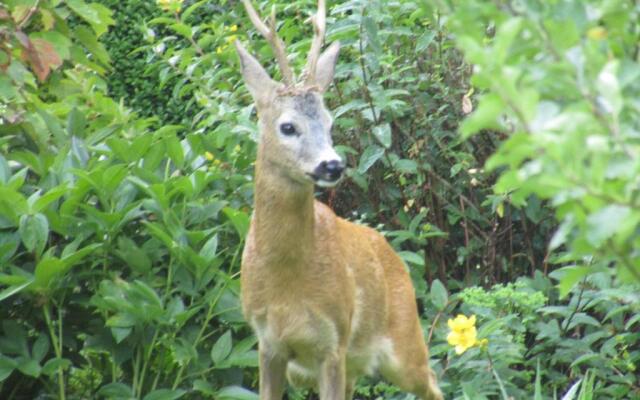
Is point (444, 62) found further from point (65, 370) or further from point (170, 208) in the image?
point (65, 370)

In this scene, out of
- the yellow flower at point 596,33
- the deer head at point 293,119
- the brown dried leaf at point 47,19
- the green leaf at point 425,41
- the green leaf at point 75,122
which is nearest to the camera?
the yellow flower at point 596,33

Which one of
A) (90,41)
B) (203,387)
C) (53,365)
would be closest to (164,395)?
(203,387)

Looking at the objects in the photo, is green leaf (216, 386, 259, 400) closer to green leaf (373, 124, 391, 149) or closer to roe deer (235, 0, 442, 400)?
roe deer (235, 0, 442, 400)

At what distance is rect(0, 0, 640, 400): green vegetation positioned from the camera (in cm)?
589

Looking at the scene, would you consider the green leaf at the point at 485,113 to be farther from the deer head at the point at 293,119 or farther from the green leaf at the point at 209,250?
the green leaf at the point at 209,250

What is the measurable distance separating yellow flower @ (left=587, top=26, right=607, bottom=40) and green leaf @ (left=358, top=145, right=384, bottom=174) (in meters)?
4.43

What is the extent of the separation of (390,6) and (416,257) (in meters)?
1.26

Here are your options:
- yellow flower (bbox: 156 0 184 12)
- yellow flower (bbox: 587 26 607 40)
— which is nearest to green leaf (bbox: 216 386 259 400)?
yellow flower (bbox: 156 0 184 12)

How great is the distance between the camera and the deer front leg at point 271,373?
5.64 meters

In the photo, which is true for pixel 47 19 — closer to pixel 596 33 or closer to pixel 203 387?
pixel 203 387

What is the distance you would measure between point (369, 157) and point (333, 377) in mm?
1486

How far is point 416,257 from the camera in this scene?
22.0 feet

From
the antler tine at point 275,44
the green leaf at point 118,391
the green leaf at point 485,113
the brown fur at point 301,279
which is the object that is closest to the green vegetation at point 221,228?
the green leaf at point 118,391

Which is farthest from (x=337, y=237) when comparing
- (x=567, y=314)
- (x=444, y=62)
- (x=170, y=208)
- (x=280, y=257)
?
(x=444, y=62)
